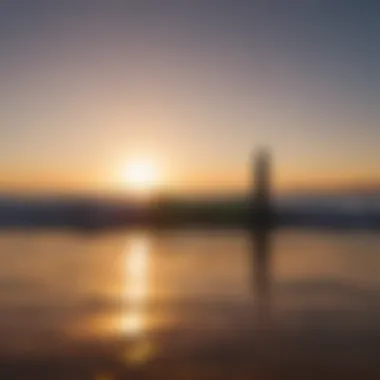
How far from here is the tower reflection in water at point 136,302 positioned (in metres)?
5.07

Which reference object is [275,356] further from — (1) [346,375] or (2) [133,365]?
(2) [133,365]

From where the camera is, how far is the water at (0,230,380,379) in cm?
479

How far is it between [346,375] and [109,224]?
373 inches

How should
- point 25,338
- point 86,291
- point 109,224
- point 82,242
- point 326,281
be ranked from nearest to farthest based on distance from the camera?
point 25,338 → point 86,291 → point 326,281 → point 82,242 → point 109,224

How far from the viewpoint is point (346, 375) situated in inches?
179

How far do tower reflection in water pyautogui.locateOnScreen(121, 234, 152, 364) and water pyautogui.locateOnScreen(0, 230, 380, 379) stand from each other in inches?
0.6

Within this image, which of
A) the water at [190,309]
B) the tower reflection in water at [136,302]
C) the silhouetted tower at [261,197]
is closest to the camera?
the water at [190,309]

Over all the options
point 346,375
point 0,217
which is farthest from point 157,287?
point 0,217

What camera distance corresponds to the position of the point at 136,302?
669 cm

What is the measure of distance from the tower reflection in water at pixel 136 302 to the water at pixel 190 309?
14 millimetres

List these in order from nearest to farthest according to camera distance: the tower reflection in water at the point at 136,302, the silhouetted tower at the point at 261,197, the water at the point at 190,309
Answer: the water at the point at 190,309
the tower reflection in water at the point at 136,302
the silhouetted tower at the point at 261,197

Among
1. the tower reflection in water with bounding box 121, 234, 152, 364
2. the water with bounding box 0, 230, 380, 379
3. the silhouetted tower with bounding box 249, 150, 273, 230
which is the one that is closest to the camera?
the water with bounding box 0, 230, 380, 379

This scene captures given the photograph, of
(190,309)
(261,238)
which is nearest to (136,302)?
(190,309)

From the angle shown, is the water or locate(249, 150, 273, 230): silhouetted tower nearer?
the water
